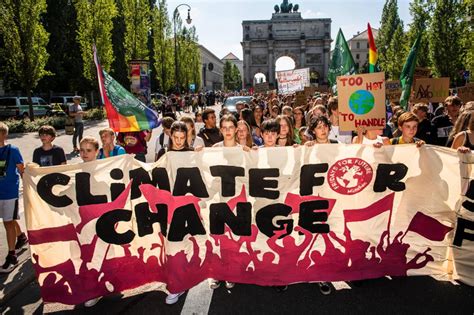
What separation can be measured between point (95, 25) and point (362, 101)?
1005 inches

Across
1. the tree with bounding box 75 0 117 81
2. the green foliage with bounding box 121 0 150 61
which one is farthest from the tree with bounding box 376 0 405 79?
the tree with bounding box 75 0 117 81

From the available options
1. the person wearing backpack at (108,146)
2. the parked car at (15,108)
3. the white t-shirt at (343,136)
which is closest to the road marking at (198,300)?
the person wearing backpack at (108,146)

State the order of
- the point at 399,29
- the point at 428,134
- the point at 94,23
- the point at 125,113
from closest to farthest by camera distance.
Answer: the point at 125,113
the point at 428,134
the point at 94,23
the point at 399,29

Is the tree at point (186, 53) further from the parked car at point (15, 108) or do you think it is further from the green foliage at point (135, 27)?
the parked car at point (15, 108)

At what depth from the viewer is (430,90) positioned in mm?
9352

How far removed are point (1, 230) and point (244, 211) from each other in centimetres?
406

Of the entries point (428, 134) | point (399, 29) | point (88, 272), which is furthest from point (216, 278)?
point (399, 29)

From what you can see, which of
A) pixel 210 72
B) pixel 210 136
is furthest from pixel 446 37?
pixel 210 72

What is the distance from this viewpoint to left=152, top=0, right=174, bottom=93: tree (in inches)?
1437

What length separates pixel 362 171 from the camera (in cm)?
415

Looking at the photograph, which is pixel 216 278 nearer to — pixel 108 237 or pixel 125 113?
pixel 108 237

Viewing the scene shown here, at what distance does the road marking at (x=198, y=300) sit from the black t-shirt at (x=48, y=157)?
8.55 ft

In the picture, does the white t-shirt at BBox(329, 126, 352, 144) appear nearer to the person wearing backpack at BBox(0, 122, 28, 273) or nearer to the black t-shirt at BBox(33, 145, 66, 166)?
the black t-shirt at BBox(33, 145, 66, 166)

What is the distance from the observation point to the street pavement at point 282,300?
3.70 metres
